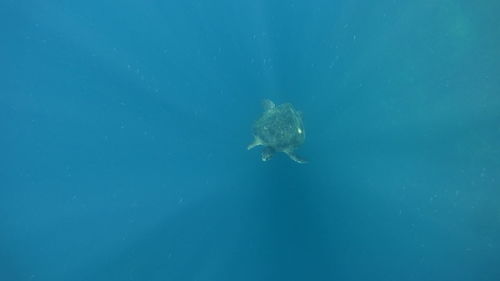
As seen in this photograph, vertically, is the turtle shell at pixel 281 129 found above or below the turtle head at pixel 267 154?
above

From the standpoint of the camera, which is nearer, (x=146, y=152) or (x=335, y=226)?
(x=335, y=226)

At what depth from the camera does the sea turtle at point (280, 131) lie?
275 inches

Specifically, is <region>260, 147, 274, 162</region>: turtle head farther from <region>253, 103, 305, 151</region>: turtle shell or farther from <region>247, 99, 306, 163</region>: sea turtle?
<region>253, 103, 305, 151</region>: turtle shell

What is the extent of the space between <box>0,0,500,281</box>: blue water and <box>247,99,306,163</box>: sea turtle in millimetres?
1620

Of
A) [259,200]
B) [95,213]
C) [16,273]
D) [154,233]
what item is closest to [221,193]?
[259,200]

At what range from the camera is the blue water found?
8.62m

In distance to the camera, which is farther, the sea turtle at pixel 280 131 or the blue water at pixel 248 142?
the blue water at pixel 248 142

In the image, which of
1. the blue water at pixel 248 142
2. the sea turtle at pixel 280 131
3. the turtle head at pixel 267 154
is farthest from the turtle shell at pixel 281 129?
the blue water at pixel 248 142

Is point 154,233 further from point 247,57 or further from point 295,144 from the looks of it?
point 247,57

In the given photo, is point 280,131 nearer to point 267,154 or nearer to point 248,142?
point 267,154

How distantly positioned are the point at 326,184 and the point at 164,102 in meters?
4.89

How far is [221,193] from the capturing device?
9.30 metres

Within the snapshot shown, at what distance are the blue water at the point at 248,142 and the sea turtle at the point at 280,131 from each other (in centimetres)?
162

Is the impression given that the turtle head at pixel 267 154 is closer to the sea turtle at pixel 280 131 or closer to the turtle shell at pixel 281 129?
the sea turtle at pixel 280 131
